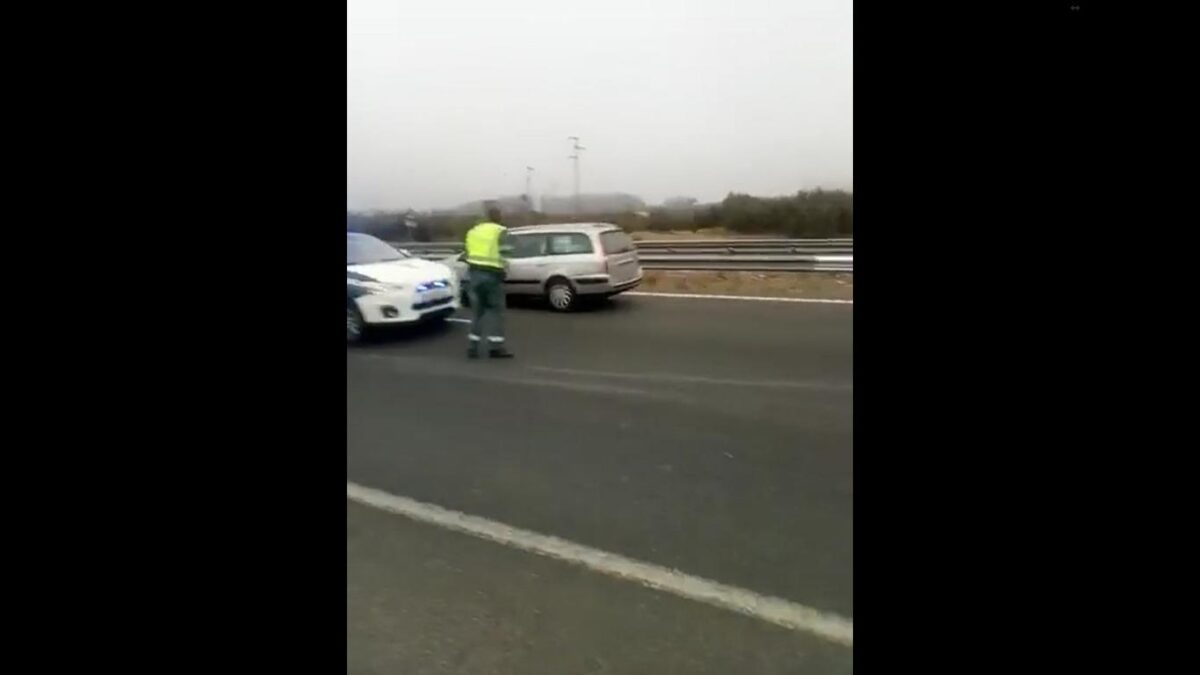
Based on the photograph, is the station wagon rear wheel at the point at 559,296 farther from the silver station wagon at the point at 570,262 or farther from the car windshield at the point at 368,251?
the car windshield at the point at 368,251

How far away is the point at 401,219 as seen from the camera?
165 cm

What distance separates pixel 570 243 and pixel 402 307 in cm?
40

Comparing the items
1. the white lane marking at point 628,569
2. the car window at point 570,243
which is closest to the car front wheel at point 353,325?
the white lane marking at point 628,569

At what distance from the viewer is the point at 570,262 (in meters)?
1.59

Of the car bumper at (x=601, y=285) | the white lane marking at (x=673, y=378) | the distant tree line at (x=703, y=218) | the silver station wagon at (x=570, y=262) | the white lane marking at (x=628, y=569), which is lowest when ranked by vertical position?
the white lane marking at (x=628, y=569)

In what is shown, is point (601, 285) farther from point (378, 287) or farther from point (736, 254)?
point (378, 287)

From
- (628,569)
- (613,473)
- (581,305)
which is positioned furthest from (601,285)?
(628,569)

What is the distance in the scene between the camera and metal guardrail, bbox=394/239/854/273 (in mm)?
1479

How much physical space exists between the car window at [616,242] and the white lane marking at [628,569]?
0.56 m

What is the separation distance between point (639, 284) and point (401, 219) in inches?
19.0

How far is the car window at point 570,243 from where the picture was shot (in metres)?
1.58
